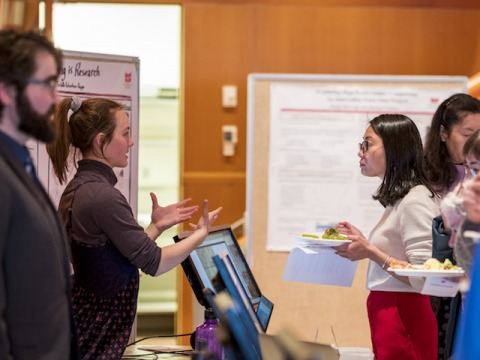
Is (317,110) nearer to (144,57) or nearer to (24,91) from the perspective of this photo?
(144,57)

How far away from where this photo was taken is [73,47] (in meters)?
6.33

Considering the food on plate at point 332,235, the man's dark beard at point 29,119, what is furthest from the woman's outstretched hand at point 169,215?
the man's dark beard at point 29,119

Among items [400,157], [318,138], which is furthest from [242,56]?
[400,157]

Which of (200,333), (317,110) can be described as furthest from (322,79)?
(200,333)

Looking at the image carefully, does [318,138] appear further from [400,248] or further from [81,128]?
[81,128]

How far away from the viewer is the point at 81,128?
8.83 feet

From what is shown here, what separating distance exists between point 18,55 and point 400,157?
150 centimetres

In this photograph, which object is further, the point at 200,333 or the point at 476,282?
the point at 200,333

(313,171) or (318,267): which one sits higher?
(313,171)

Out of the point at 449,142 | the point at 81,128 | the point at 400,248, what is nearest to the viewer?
the point at 81,128

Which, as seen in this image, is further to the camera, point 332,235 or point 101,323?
point 332,235

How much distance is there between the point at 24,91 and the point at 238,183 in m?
4.12

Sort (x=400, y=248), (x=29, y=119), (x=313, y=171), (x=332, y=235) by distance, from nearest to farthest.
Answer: (x=29, y=119), (x=400, y=248), (x=332, y=235), (x=313, y=171)

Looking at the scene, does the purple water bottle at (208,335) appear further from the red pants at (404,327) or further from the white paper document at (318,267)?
the red pants at (404,327)
